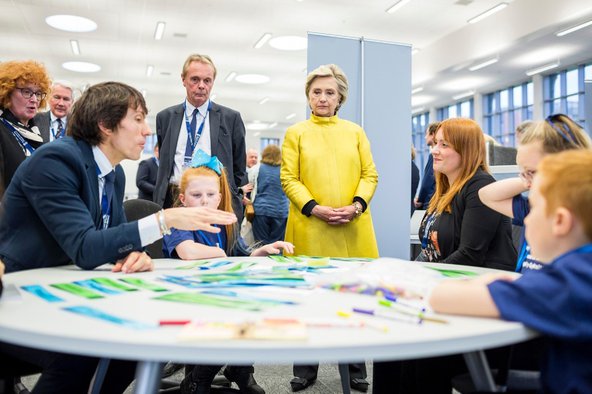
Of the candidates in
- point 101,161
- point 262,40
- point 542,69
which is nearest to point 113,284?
point 101,161

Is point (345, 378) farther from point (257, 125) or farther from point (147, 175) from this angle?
point (257, 125)

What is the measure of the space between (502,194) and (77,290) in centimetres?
139

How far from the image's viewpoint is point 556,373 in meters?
0.92

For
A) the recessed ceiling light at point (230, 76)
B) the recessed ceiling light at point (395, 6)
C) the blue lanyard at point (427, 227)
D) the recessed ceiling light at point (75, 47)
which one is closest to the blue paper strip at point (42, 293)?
the blue lanyard at point (427, 227)

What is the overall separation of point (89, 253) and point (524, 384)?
1148mm

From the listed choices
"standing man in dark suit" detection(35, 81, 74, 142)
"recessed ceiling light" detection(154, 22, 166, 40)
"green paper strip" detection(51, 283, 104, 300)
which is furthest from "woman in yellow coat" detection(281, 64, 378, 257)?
"recessed ceiling light" detection(154, 22, 166, 40)

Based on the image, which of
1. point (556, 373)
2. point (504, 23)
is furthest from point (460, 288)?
point (504, 23)

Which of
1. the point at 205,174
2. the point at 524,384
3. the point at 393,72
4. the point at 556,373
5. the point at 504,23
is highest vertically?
the point at 504,23

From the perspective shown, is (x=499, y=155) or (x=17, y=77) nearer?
(x=17, y=77)

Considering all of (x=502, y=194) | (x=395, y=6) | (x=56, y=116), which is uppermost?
(x=395, y=6)

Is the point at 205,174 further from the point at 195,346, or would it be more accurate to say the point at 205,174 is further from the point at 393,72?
the point at 393,72

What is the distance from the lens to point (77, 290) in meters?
1.14

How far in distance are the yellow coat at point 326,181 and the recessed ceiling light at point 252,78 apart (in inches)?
423

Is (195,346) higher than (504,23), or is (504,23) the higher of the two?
(504,23)
